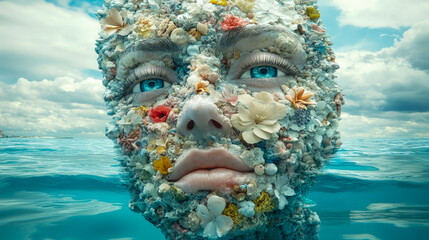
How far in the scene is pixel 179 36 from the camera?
2.23m

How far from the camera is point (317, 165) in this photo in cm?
246

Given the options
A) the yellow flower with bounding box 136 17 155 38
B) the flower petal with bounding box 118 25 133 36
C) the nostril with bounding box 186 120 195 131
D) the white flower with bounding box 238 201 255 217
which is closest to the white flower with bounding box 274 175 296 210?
the white flower with bounding box 238 201 255 217

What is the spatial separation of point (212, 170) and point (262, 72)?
36.9 inches

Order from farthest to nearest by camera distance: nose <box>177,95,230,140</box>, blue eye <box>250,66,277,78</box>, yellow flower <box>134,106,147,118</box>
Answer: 1. yellow flower <box>134,106,147,118</box>
2. blue eye <box>250,66,277,78</box>
3. nose <box>177,95,230,140</box>

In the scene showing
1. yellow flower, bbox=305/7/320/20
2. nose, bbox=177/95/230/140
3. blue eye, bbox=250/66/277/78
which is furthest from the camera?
yellow flower, bbox=305/7/320/20

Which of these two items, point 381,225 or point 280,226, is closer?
point 280,226

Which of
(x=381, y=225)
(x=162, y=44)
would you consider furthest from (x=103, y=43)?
(x=381, y=225)

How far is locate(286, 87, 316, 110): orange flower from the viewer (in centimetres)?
214

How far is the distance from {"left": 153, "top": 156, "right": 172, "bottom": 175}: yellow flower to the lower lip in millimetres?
200

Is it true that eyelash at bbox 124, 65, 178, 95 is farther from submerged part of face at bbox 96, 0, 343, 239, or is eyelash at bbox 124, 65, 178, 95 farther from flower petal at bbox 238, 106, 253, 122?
flower petal at bbox 238, 106, 253, 122

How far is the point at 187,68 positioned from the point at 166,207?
1127mm

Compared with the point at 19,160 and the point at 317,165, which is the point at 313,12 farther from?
the point at 19,160

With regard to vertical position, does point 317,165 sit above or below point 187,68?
below

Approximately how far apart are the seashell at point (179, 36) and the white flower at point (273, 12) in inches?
25.4
